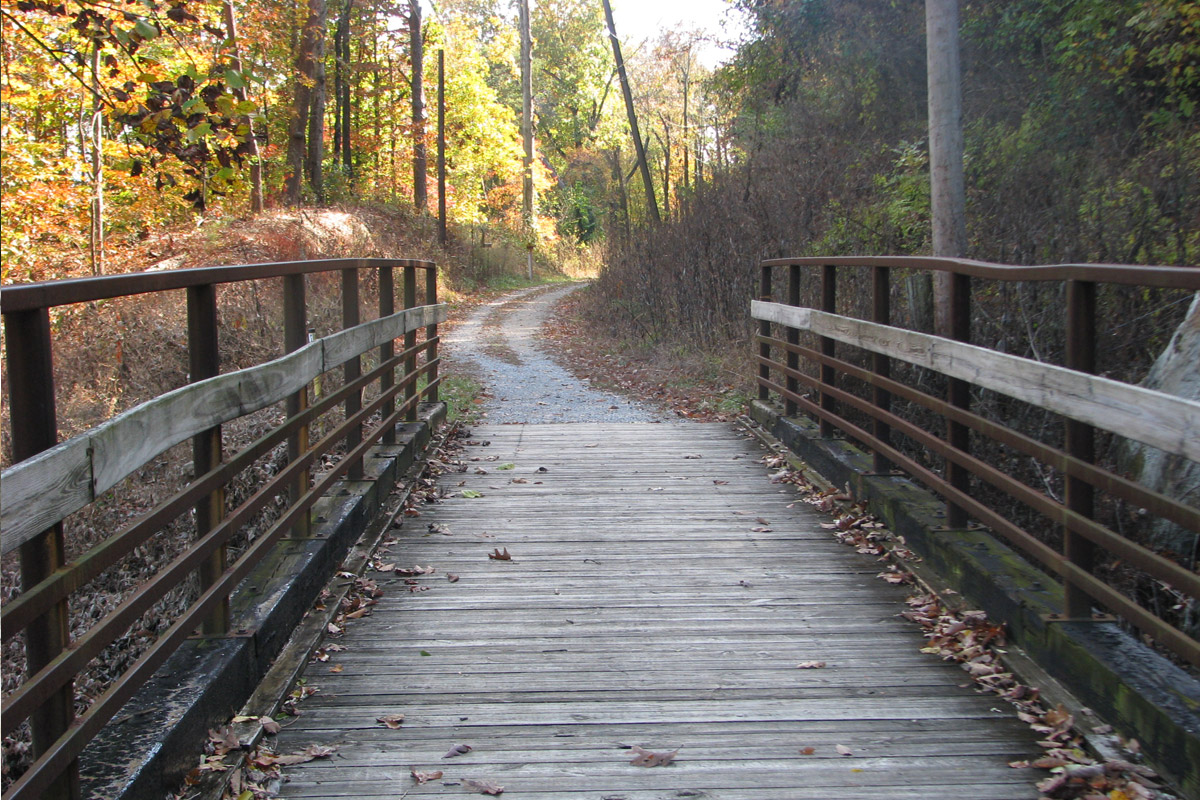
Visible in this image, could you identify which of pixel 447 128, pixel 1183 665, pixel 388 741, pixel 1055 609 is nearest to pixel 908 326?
pixel 1183 665

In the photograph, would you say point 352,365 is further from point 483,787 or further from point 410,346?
point 483,787

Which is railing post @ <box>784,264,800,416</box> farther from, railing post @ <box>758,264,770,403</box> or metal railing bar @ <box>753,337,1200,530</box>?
metal railing bar @ <box>753,337,1200,530</box>

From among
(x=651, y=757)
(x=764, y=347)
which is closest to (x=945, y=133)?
(x=764, y=347)

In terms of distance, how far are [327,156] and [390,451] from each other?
1560 inches

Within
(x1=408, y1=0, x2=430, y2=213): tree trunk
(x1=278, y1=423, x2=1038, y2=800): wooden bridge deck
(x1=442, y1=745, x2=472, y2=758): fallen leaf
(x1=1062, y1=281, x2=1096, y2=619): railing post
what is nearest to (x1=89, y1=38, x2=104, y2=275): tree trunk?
(x1=408, y1=0, x2=430, y2=213): tree trunk

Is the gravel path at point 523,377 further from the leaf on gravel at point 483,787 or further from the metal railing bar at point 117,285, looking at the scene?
the leaf on gravel at point 483,787

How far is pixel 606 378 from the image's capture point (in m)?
14.5

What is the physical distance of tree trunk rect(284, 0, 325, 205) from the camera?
26703 millimetres

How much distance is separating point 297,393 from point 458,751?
80.1 inches

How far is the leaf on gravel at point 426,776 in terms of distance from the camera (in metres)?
3.20

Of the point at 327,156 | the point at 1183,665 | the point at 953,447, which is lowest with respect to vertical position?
the point at 1183,665

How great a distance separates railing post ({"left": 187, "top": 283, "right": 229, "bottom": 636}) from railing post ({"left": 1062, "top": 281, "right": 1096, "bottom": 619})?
3048 mm

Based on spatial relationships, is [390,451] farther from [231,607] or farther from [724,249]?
[724,249]

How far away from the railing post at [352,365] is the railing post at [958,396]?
10.5 feet
